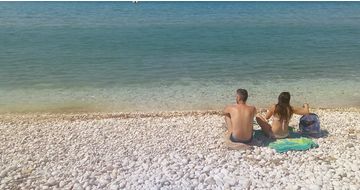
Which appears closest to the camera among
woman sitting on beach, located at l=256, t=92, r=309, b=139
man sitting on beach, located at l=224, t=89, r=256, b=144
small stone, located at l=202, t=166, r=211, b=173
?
small stone, located at l=202, t=166, r=211, b=173

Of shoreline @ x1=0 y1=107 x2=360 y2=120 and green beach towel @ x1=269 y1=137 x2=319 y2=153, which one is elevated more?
green beach towel @ x1=269 y1=137 x2=319 y2=153

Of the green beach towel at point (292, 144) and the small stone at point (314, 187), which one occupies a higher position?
the green beach towel at point (292, 144)

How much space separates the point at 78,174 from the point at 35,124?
529 cm

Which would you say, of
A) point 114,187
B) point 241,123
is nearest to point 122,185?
point 114,187

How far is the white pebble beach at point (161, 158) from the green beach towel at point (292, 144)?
16 cm

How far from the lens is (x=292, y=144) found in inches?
407

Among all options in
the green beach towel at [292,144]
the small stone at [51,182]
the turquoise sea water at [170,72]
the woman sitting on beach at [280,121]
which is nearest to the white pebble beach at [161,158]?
the small stone at [51,182]

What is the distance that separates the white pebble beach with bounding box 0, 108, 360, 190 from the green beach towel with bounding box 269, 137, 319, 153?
0.16 metres

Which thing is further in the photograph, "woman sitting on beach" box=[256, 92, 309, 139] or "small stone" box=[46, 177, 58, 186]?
"woman sitting on beach" box=[256, 92, 309, 139]

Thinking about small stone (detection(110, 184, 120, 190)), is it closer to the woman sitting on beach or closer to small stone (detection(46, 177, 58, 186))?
small stone (detection(46, 177, 58, 186))

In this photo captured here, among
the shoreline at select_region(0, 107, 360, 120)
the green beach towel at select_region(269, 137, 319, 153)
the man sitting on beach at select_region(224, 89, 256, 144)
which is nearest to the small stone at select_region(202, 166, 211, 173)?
the man sitting on beach at select_region(224, 89, 256, 144)

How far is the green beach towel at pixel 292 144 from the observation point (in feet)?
33.5

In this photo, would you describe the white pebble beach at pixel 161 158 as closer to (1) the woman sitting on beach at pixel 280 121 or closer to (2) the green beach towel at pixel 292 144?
(2) the green beach towel at pixel 292 144

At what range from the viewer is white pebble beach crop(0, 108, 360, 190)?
8641 mm
